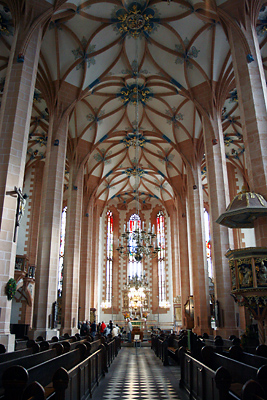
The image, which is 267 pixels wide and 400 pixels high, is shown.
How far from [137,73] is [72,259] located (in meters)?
10.5

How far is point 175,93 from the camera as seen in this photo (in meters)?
19.5

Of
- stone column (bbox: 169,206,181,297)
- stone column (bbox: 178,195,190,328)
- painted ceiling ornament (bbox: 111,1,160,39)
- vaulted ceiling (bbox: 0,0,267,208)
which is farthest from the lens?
stone column (bbox: 169,206,181,297)

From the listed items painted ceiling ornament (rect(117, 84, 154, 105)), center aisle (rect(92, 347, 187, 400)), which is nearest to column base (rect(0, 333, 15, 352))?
center aisle (rect(92, 347, 187, 400))

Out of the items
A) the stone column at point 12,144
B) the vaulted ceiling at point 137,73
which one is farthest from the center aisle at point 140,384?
the vaulted ceiling at point 137,73

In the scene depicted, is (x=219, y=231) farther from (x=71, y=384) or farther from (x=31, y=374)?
(x=31, y=374)

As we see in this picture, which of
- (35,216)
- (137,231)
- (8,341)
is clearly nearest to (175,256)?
(35,216)

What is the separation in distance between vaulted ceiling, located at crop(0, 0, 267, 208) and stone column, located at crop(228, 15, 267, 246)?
209 centimetres

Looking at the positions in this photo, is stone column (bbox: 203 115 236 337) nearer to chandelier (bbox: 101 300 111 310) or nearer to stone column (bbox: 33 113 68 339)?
stone column (bbox: 33 113 68 339)

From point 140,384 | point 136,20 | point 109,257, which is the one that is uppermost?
point 136,20

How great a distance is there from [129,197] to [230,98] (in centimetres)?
1736

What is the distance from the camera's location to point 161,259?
32.5 metres

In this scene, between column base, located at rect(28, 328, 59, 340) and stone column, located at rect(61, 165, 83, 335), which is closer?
column base, located at rect(28, 328, 59, 340)

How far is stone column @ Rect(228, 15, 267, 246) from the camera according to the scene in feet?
30.9

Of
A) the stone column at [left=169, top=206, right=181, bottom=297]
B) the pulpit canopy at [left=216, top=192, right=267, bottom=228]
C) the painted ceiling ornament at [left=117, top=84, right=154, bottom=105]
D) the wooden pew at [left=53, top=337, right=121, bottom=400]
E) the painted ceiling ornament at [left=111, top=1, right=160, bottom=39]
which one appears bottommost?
the wooden pew at [left=53, top=337, right=121, bottom=400]
